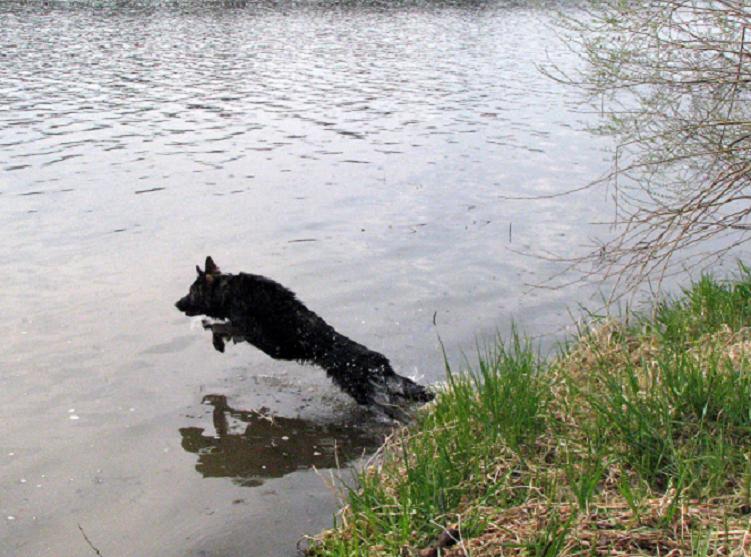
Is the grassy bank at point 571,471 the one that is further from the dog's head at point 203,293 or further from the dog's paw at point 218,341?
the dog's head at point 203,293

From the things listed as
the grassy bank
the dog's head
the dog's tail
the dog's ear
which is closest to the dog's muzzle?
the dog's head

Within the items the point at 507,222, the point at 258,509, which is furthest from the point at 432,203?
the point at 258,509

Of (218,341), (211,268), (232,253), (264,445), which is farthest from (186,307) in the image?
(232,253)

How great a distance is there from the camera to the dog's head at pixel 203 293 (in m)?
7.86

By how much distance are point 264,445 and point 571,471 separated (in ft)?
9.83

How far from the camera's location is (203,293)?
7910 mm

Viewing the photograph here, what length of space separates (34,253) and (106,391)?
3.80 m

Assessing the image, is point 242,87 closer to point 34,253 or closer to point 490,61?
point 490,61

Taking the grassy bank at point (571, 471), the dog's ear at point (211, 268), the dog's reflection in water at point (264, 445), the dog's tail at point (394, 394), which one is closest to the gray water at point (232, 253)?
the dog's reflection in water at point (264, 445)

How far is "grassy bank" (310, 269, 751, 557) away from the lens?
3914mm

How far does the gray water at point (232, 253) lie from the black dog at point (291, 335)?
36 centimetres

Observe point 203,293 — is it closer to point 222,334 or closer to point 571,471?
point 222,334

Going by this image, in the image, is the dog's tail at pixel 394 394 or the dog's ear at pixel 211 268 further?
the dog's ear at pixel 211 268

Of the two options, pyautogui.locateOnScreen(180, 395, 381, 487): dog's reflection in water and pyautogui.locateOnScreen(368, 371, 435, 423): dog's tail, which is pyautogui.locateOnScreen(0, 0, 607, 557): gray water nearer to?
pyautogui.locateOnScreen(180, 395, 381, 487): dog's reflection in water
